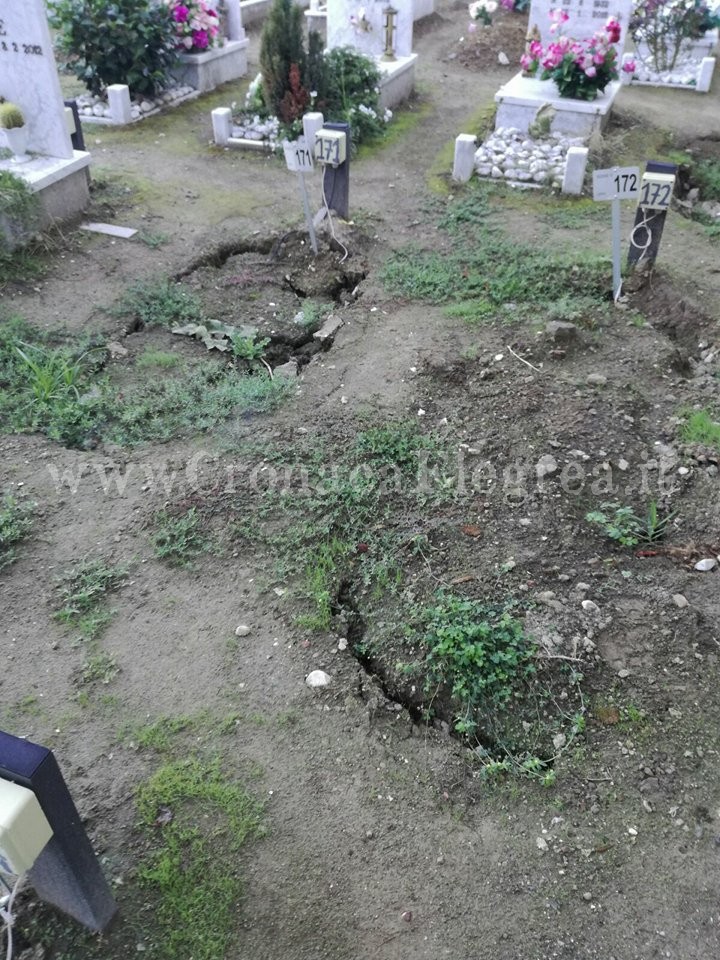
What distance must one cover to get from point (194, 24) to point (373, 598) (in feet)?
31.5

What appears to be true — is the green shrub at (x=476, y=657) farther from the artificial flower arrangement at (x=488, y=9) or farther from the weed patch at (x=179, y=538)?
the artificial flower arrangement at (x=488, y=9)

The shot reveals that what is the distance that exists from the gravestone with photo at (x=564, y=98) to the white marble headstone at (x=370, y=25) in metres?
1.77

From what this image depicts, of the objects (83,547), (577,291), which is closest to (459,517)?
(83,547)

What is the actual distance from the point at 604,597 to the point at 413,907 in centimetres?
162

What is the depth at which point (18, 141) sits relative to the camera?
6785mm

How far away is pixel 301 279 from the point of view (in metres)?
6.33

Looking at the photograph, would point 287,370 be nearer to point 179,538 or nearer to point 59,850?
point 179,538

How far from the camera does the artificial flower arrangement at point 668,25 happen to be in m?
11.5

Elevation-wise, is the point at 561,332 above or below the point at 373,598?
above

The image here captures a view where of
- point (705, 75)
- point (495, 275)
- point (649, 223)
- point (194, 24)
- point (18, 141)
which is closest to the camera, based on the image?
point (649, 223)

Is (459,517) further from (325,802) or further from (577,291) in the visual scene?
(577,291)

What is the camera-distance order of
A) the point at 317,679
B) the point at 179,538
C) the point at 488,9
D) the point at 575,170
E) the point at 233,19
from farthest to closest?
the point at 488,9, the point at 233,19, the point at 575,170, the point at 179,538, the point at 317,679

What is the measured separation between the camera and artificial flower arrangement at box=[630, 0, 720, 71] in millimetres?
11516

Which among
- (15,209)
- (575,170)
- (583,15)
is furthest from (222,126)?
(583,15)
